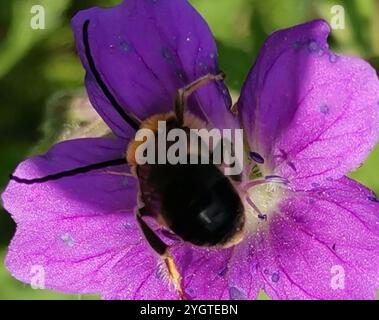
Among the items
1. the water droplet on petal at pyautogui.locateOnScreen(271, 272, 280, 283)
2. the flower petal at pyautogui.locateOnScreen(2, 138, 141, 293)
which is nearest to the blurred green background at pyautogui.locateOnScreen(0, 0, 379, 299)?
the flower petal at pyautogui.locateOnScreen(2, 138, 141, 293)

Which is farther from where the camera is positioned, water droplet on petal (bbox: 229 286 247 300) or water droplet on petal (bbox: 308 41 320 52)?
water droplet on petal (bbox: 229 286 247 300)

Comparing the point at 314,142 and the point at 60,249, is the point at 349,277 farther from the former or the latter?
the point at 60,249

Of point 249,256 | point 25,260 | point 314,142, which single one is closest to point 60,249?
point 25,260

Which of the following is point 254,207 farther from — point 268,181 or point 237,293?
point 237,293

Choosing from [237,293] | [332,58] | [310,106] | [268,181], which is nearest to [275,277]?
[237,293]

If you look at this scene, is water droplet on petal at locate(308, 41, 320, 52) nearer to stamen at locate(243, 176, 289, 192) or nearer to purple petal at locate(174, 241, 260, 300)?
stamen at locate(243, 176, 289, 192)

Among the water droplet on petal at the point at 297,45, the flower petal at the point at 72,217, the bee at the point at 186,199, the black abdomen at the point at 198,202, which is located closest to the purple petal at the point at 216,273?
the flower petal at the point at 72,217
